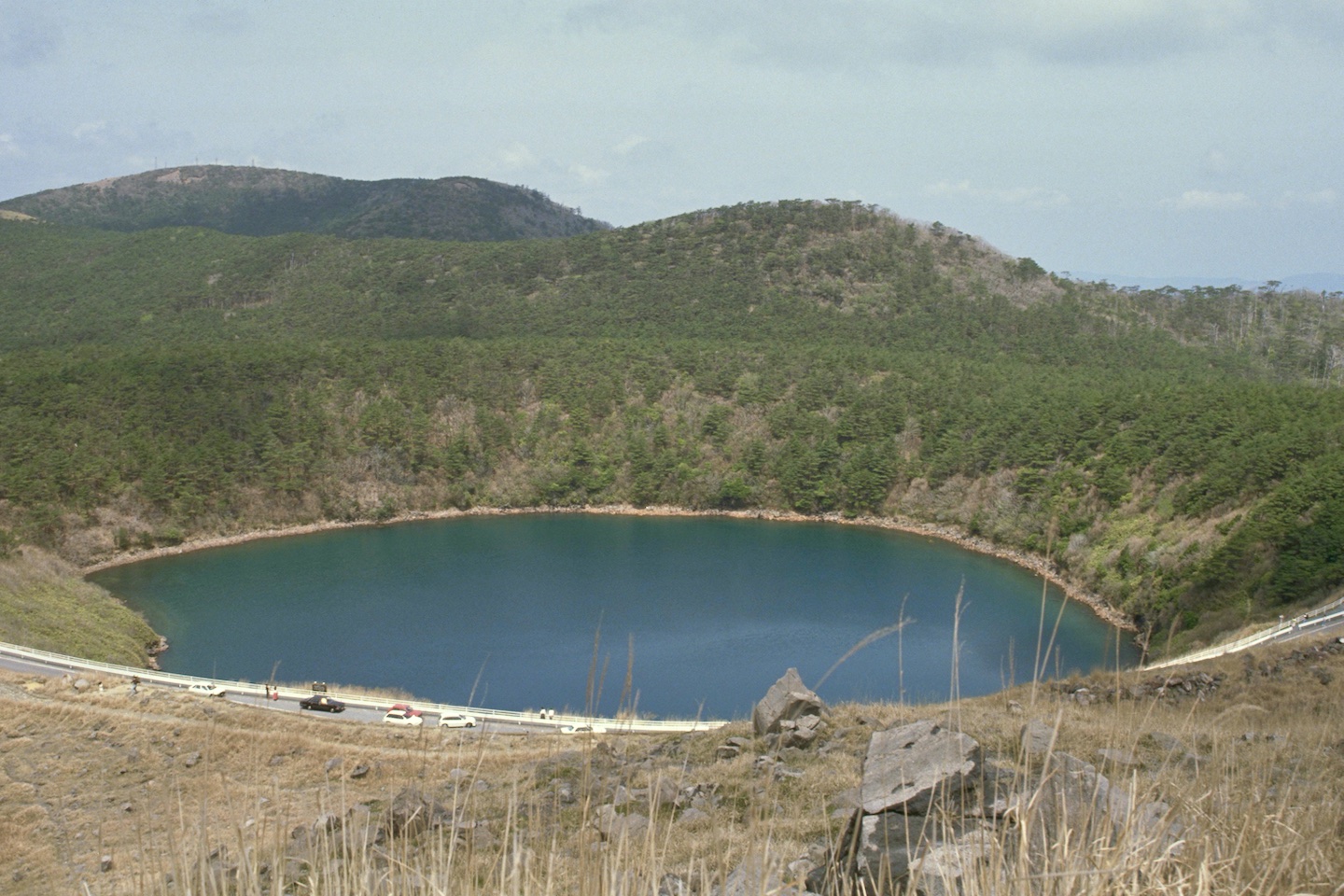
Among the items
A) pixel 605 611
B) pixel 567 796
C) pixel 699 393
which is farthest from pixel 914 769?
pixel 699 393

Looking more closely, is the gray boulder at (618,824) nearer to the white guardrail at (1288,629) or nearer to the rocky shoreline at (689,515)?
the white guardrail at (1288,629)

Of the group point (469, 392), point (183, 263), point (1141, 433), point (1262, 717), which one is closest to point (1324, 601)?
point (1262, 717)

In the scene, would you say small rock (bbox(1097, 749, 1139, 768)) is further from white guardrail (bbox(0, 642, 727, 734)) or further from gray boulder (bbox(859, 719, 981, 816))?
white guardrail (bbox(0, 642, 727, 734))

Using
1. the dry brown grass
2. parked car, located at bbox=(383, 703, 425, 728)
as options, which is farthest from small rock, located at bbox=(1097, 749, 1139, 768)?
parked car, located at bbox=(383, 703, 425, 728)

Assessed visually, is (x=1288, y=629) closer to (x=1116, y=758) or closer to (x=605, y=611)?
(x=605, y=611)

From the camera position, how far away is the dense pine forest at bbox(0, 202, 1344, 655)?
38.2 meters

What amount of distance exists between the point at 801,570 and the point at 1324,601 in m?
20.3

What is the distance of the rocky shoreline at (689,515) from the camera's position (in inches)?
1564

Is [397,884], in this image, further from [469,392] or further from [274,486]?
[469,392]

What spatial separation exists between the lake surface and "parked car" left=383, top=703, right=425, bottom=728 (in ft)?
14.4

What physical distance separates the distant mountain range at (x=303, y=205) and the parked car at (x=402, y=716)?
121756mm

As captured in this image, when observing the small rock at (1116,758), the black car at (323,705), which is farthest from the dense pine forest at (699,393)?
the small rock at (1116,758)

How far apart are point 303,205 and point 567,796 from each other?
168428mm

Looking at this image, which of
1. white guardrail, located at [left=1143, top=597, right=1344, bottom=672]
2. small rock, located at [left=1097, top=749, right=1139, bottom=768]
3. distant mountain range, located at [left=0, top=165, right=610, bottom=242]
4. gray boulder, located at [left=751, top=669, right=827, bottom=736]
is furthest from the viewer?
distant mountain range, located at [left=0, top=165, right=610, bottom=242]
